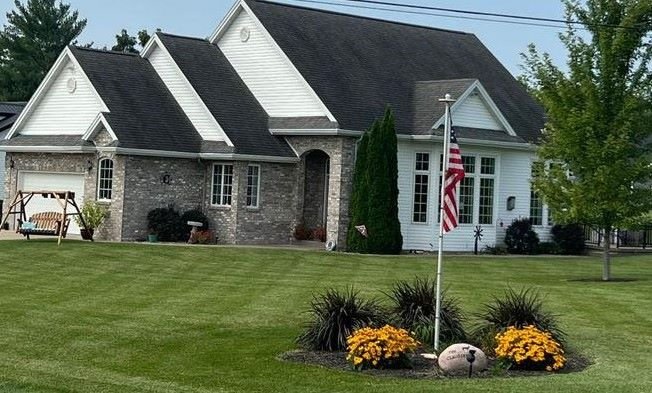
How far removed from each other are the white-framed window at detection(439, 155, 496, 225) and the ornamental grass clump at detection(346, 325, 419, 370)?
22.4 metres

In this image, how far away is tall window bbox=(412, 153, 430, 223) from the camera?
35.1 meters

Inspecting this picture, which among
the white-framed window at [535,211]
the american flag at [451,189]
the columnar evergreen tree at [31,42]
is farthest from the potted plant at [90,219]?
the columnar evergreen tree at [31,42]

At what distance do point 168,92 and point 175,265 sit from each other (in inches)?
446

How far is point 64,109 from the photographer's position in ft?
119

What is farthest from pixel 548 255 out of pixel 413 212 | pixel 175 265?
pixel 175 265

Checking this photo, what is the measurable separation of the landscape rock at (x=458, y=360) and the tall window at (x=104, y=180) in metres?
22.5

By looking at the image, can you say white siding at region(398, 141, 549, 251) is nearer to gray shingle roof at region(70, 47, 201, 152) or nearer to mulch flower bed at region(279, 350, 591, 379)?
gray shingle roof at region(70, 47, 201, 152)

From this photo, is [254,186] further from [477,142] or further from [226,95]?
[477,142]

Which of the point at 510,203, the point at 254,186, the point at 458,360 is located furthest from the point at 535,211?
the point at 458,360

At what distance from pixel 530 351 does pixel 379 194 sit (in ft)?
63.9

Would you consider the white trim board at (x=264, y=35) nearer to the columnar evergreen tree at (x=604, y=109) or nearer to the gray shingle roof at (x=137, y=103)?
the gray shingle roof at (x=137, y=103)

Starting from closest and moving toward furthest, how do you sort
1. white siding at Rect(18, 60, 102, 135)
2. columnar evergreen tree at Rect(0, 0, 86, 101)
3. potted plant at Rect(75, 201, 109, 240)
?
potted plant at Rect(75, 201, 109, 240) < white siding at Rect(18, 60, 102, 135) < columnar evergreen tree at Rect(0, 0, 86, 101)

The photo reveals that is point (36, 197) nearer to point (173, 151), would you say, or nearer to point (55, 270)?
point (173, 151)

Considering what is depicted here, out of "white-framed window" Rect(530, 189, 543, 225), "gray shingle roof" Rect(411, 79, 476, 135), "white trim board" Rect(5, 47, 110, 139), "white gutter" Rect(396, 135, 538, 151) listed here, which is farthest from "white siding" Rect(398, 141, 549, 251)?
"white trim board" Rect(5, 47, 110, 139)
